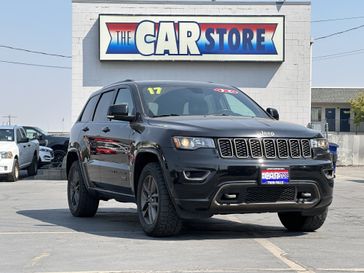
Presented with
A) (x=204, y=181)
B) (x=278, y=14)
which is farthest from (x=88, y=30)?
(x=204, y=181)

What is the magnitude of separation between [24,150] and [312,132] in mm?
14916

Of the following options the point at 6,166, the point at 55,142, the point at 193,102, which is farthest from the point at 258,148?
the point at 55,142

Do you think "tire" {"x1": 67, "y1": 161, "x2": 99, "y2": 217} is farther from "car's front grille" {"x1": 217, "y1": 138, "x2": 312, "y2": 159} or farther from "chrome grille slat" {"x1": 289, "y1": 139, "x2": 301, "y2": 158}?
"chrome grille slat" {"x1": 289, "y1": 139, "x2": 301, "y2": 158}

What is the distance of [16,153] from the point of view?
65.0ft

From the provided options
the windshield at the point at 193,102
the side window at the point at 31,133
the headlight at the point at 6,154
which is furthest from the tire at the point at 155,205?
the side window at the point at 31,133

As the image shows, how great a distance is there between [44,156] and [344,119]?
4229 centimetres

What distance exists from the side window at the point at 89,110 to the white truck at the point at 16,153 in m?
9.48

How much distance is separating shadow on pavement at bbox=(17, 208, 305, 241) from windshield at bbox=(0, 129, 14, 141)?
10.1m

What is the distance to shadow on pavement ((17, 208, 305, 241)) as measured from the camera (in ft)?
26.0

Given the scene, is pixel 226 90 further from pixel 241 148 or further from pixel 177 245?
pixel 177 245

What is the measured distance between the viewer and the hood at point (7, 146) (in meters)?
19.3

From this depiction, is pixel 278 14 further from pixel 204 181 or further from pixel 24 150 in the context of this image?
pixel 204 181

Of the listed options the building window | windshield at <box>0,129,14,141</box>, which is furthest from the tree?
windshield at <box>0,129,14,141</box>

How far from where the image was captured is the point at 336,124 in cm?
6069
